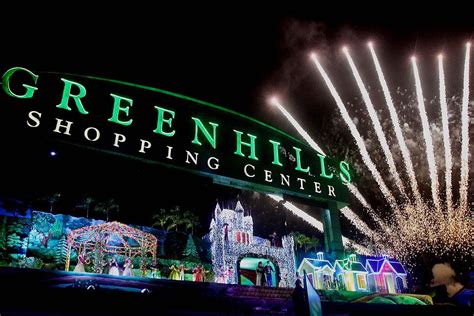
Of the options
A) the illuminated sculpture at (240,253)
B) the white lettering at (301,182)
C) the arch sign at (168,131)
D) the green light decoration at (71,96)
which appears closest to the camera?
the arch sign at (168,131)

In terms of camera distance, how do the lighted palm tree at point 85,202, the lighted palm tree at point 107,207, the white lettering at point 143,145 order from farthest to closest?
the lighted palm tree at point 107,207, the lighted palm tree at point 85,202, the white lettering at point 143,145

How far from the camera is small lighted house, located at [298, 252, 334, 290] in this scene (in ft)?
43.9

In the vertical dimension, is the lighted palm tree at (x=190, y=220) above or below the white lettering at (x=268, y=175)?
above

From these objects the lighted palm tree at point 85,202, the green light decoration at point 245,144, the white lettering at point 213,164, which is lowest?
the white lettering at point 213,164

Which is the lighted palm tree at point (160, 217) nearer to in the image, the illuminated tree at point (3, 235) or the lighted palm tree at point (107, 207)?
the lighted palm tree at point (107, 207)

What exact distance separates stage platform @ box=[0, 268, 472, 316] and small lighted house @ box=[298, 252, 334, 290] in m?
2.04

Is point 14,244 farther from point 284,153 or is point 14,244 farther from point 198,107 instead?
point 284,153

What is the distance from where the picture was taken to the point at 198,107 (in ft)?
49.7

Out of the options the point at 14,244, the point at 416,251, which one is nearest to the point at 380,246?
the point at 416,251

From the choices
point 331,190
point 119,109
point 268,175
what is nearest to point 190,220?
point 331,190

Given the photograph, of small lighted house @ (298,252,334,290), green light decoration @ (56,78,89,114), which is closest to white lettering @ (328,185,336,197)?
small lighted house @ (298,252,334,290)

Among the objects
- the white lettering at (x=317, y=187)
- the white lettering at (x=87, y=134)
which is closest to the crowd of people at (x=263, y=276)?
the white lettering at (x=317, y=187)

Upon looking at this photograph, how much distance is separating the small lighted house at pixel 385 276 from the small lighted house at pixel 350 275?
1.25ft

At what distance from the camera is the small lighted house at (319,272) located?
13.4m
